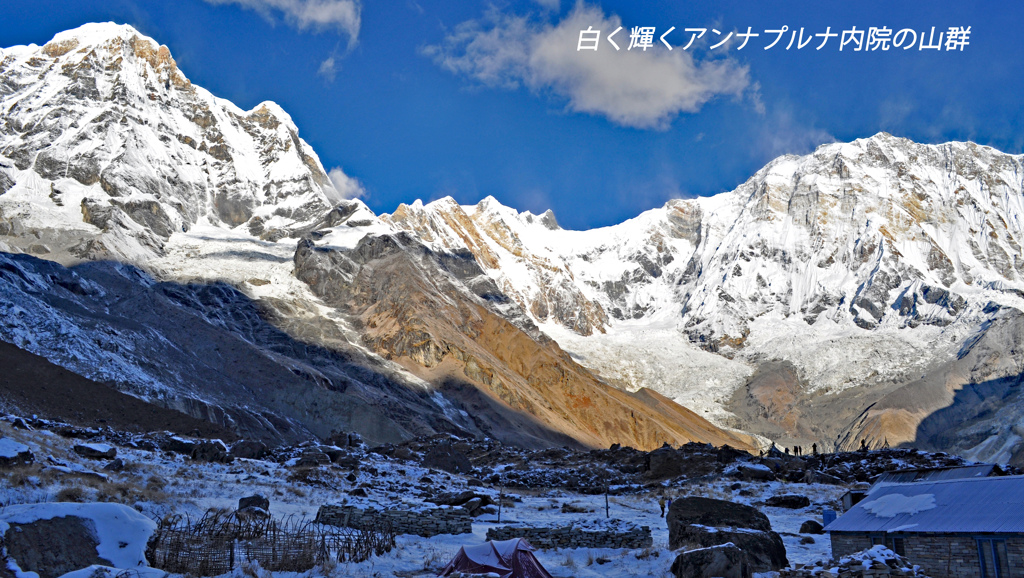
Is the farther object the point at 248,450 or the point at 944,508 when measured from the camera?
the point at 248,450

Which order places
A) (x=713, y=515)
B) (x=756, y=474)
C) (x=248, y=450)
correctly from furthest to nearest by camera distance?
(x=248, y=450), (x=756, y=474), (x=713, y=515)

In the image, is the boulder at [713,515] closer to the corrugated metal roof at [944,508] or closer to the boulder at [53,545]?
the corrugated metal roof at [944,508]

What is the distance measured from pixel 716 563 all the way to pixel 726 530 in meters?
2.75

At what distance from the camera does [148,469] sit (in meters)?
30.0

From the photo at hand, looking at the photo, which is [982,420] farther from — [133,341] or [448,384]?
[133,341]

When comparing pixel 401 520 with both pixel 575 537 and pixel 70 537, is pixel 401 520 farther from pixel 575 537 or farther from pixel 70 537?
pixel 70 537

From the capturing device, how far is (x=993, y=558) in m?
16.8

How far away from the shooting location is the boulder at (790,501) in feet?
112

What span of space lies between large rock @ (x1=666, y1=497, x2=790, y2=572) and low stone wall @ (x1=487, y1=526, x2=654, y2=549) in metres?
1.27

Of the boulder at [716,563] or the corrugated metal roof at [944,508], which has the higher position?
the corrugated metal roof at [944,508]

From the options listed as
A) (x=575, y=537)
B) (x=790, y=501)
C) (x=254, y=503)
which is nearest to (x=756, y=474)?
(x=790, y=501)

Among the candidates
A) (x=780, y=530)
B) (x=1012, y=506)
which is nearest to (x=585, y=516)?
(x=780, y=530)

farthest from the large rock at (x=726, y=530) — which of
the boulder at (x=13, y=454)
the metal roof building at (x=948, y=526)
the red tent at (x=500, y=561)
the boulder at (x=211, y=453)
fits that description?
the boulder at (x=211, y=453)

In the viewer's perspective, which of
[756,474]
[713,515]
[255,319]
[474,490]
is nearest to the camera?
[713,515]
